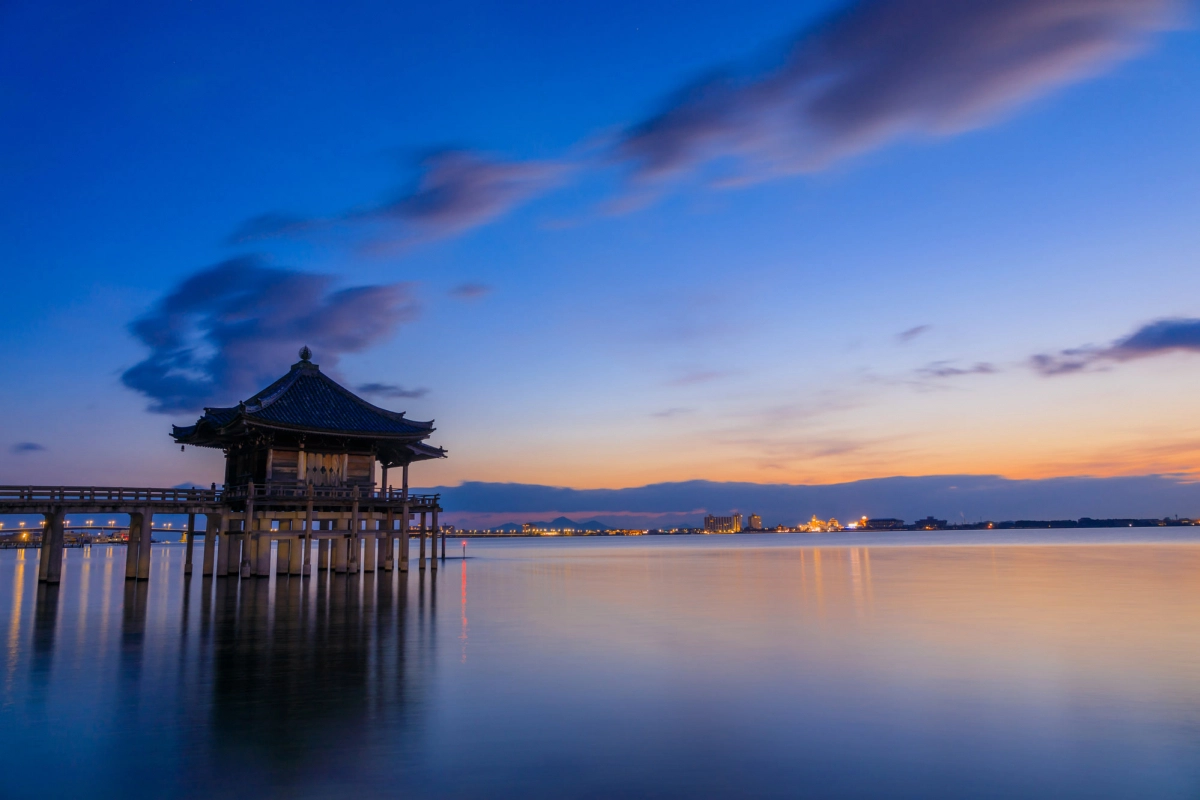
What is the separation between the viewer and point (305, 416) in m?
34.4

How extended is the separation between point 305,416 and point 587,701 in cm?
2401

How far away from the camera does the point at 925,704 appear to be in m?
14.7

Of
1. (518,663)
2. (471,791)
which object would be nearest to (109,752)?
(471,791)

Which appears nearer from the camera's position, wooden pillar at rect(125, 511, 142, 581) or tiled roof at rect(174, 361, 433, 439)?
tiled roof at rect(174, 361, 433, 439)

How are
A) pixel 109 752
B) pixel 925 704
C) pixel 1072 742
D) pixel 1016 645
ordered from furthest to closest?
pixel 1016 645, pixel 925 704, pixel 1072 742, pixel 109 752

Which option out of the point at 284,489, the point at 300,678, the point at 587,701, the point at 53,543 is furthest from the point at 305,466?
the point at 587,701

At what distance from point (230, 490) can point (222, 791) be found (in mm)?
29616

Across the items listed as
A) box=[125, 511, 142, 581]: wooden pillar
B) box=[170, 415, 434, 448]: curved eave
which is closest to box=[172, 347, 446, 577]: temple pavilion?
box=[170, 415, 434, 448]: curved eave

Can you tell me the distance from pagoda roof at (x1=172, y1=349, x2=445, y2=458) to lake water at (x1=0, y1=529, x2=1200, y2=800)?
296 inches

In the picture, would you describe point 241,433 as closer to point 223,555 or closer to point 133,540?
point 223,555

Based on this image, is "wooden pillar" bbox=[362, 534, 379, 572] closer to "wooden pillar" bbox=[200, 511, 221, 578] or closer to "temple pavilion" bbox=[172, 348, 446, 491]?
"temple pavilion" bbox=[172, 348, 446, 491]

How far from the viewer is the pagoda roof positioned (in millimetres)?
32938

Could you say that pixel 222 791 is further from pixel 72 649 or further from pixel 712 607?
pixel 712 607

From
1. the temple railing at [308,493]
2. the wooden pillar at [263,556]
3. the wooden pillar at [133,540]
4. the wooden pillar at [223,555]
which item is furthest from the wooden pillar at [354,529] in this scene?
the wooden pillar at [133,540]
